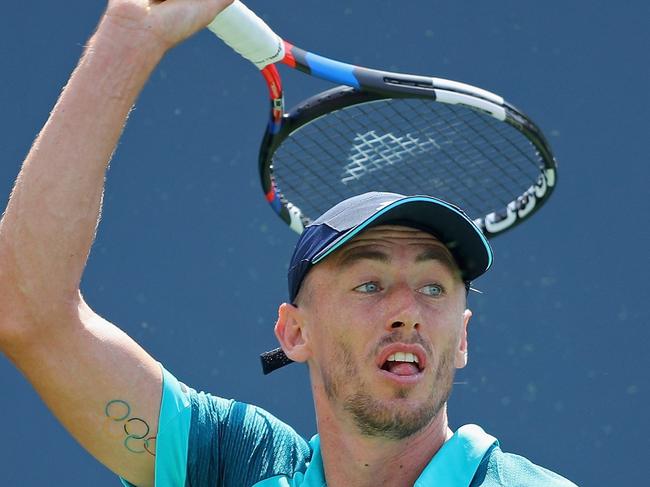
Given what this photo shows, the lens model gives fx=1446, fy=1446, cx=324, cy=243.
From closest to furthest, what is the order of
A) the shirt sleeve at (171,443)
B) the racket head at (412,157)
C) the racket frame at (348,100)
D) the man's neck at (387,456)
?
the man's neck at (387,456)
the shirt sleeve at (171,443)
the racket frame at (348,100)
the racket head at (412,157)

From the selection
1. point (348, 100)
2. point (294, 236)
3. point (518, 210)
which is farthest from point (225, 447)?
point (294, 236)

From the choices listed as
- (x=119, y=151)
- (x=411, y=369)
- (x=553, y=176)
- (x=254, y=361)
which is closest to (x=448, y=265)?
(x=411, y=369)

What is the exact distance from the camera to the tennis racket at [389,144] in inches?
139

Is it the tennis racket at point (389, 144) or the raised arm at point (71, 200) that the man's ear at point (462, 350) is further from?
the tennis racket at point (389, 144)

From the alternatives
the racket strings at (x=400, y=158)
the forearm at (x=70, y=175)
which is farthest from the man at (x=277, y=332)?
the racket strings at (x=400, y=158)

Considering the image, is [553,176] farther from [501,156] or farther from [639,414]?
[639,414]

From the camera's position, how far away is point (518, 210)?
3.72m

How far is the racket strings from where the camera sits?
386 centimetres

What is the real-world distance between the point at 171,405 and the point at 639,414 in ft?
6.57

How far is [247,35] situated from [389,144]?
0.87 meters

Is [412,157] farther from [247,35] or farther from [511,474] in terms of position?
[511,474]

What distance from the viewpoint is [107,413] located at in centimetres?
261

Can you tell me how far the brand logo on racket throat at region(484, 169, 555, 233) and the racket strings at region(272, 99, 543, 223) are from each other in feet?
0.26

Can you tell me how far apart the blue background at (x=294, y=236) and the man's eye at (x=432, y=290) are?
1.73 metres
